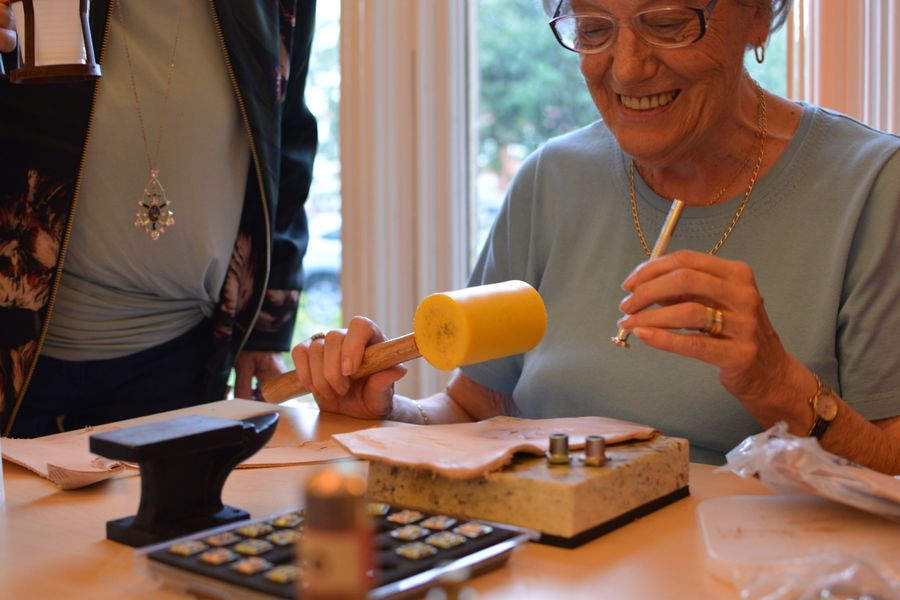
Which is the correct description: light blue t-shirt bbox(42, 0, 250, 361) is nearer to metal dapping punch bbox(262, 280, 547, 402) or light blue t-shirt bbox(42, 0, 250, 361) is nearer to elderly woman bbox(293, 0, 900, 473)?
elderly woman bbox(293, 0, 900, 473)

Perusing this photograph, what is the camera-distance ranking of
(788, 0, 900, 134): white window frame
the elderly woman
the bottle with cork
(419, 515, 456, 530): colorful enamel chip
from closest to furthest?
the bottle with cork
(419, 515, 456, 530): colorful enamel chip
the elderly woman
(788, 0, 900, 134): white window frame

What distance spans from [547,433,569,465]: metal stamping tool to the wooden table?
3.1 inches

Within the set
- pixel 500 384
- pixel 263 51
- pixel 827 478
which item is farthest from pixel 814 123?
pixel 263 51

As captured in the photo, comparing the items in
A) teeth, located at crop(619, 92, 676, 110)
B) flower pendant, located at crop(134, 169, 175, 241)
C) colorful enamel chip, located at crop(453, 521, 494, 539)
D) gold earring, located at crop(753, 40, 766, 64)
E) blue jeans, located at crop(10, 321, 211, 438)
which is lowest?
blue jeans, located at crop(10, 321, 211, 438)

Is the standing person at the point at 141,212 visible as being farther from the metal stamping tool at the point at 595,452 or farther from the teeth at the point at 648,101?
the metal stamping tool at the point at 595,452

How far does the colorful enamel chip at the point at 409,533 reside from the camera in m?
0.80

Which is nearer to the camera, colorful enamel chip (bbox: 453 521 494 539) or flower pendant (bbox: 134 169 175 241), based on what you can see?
colorful enamel chip (bbox: 453 521 494 539)

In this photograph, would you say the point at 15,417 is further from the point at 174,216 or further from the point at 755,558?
Result: the point at 755,558

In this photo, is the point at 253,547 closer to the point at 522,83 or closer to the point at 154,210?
the point at 154,210

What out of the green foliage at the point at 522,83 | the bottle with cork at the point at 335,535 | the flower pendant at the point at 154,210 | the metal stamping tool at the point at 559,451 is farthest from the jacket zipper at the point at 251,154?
the bottle with cork at the point at 335,535

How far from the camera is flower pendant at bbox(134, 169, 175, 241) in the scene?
170 centimetres

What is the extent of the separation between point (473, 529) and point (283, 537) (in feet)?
0.50

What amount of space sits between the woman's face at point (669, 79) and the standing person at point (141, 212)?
27.3 inches

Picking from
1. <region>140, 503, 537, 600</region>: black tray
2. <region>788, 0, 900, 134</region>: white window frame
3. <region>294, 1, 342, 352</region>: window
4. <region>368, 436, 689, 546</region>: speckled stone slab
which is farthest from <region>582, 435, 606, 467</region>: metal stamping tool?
<region>294, 1, 342, 352</region>: window
